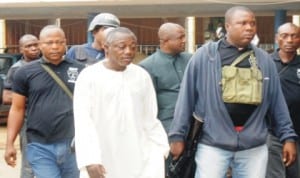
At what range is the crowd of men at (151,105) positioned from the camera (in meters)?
4.47

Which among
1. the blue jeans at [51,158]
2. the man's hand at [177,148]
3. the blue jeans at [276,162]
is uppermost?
the man's hand at [177,148]

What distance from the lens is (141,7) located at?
16.9 m

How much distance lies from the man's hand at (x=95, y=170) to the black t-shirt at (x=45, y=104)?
3.76 feet

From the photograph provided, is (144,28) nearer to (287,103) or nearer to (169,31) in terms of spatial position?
(169,31)

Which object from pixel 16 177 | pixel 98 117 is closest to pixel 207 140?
pixel 98 117

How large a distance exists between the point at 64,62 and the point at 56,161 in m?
0.81

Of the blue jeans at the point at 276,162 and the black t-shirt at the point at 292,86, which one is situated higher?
the black t-shirt at the point at 292,86

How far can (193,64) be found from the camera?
5.11 metres

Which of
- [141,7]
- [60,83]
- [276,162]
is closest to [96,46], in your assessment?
[60,83]

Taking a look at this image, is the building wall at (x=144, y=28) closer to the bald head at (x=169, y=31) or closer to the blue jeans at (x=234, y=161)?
the bald head at (x=169, y=31)

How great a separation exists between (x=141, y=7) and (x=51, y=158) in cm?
1178

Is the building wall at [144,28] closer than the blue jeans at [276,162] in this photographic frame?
No

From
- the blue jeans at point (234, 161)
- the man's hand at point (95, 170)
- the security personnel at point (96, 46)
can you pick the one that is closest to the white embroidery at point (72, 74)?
the security personnel at point (96, 46)

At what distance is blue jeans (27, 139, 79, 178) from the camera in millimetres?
5387
